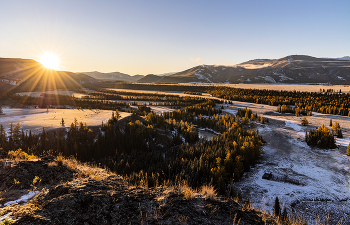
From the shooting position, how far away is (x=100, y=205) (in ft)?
Result: 11.1

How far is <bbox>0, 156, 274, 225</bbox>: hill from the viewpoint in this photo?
117 inches

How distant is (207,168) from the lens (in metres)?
9.23

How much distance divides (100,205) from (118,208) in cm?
36

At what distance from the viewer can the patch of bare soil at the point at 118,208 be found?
2957 millimetres

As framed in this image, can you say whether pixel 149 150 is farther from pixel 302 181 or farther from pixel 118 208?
pixel 118 208

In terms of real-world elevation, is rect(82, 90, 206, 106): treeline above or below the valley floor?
above

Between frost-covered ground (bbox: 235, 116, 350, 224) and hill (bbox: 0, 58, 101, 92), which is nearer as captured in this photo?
frost-covered ground (bbox: 235, 116, 350, 224)

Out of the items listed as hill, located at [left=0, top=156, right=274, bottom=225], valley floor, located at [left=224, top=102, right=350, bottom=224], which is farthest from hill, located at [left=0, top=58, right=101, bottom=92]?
valley floor, located at [left=224, top=102, right=350, bottom=224]

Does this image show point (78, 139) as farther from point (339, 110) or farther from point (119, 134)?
point (339, 110)

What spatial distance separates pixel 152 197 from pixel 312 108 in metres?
27.9

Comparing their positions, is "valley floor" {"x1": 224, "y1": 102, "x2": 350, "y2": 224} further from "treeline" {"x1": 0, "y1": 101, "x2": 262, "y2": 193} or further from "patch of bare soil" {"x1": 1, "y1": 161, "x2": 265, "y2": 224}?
"patch of bare soil" {"x1": 1, "y1": 161, "x2": 265, "y2": 224}

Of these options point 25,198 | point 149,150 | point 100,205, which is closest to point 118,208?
point 100,205

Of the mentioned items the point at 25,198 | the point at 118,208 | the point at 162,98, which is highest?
the point at 162,98

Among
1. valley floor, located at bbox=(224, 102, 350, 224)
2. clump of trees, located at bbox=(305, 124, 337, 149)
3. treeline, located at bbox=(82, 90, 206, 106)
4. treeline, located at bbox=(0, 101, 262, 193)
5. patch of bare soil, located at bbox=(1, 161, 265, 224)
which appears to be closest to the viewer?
patch of bare soil, located at bbox=(1, 161, 265, 224)
